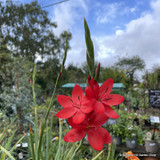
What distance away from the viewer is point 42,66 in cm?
1291

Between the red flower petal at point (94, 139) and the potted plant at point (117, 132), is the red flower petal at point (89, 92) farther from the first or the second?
the potted plant at point (117, 132)

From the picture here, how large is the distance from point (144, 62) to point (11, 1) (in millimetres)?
15164

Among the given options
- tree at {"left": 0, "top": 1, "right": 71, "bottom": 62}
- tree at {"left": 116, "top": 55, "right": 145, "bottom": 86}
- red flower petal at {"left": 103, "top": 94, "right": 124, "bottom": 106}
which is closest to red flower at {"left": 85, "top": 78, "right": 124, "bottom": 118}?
red flower petal at {"left": 103, "top": 94, "right": 124, "bottom": 106}

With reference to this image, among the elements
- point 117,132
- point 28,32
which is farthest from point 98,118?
point 28,32

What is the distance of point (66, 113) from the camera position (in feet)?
1.21

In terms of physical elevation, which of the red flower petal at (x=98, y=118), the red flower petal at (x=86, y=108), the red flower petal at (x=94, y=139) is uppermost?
the red flower petal at (x=86, y=108)

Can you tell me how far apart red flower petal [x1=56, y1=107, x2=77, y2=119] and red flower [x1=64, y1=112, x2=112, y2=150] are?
1 cm

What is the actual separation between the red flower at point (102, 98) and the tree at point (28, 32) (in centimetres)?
1199

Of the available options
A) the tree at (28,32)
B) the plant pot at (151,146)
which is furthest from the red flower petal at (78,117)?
the tree at (28,32)

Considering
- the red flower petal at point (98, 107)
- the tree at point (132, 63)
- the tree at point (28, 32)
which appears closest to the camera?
the red flower petal at point (98, 107)

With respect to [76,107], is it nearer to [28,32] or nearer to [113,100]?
[113,100]

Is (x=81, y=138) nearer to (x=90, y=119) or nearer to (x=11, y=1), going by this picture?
(x=90, y=119)

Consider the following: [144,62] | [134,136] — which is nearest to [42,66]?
[134,136]

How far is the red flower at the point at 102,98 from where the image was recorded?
34 centimetres
